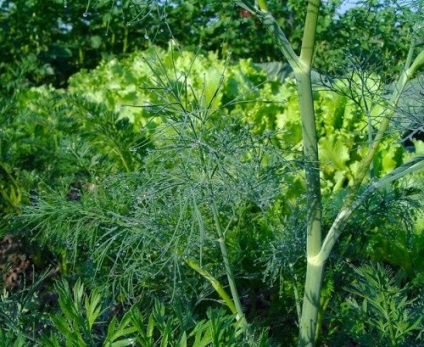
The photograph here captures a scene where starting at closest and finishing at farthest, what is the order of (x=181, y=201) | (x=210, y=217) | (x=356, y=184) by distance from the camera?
(x=181, y=201)
(x=356, y=184)
(x=210, y=217)

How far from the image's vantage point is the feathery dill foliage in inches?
69.0

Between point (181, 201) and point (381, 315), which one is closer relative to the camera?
point (181, 201)

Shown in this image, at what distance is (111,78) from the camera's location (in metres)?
5.93

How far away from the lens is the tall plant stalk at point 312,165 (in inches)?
67.9

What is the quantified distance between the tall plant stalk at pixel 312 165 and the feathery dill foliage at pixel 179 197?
9 cm

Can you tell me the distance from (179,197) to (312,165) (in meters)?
0.31

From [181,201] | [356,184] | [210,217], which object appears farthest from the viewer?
[210,217]

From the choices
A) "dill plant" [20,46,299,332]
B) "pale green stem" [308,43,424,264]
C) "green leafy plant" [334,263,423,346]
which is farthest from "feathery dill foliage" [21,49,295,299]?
"green leafy plant" [334,263,423,346]

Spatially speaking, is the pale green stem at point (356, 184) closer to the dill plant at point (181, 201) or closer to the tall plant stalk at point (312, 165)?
the tall plant stalk at point (312, 165)

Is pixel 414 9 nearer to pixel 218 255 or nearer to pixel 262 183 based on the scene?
pixel 262 183

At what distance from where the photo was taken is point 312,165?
177cm

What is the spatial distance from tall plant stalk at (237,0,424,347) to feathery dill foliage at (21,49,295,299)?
0.28 feet

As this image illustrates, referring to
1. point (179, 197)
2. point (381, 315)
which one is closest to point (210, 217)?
point (179, 197)

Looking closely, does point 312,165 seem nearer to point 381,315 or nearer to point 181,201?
point 181,201
